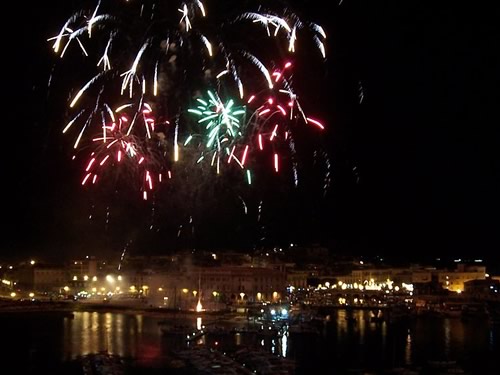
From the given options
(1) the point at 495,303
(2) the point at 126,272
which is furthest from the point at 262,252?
(1) the point at 495,303

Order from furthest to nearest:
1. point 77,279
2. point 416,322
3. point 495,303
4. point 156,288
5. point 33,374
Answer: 1. point 77,279
2. point 156,288
3. point 495,303
4. point 416,322
5. point 33,374

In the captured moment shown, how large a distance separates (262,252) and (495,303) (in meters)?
16.9

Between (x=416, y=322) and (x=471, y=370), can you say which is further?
(x=416, y=322)

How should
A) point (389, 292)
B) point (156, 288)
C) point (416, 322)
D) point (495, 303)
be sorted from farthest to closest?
point (389, 292) < point (156, 288) < point (495, 303) < point (416, 322)

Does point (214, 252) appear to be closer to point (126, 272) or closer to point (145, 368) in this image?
point (126, 272)

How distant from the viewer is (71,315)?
20.1 m

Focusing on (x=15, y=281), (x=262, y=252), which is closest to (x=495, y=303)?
(x=262, y=252)

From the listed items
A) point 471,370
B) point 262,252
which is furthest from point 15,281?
point 471,370

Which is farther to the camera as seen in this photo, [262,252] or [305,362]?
[262,252]

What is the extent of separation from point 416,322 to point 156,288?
11030 mm

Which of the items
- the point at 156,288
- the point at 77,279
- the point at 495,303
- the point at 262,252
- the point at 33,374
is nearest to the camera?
the point at 33,374

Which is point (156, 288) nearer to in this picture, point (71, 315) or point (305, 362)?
point (71, 315)

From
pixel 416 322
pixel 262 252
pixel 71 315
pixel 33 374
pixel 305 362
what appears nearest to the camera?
pixel 33 374

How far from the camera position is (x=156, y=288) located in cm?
2558
